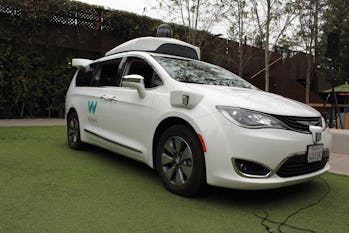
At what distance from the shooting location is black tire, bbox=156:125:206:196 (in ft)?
9.38

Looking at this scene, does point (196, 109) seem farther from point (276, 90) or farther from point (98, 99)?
point (276, 90)

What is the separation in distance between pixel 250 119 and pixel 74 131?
3.23 m

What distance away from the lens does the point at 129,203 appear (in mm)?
2832

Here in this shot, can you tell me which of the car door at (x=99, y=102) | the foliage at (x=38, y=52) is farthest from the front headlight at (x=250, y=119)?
the foliage at (x=38, y=52)

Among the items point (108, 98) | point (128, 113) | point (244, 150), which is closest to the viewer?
point (244, 150)

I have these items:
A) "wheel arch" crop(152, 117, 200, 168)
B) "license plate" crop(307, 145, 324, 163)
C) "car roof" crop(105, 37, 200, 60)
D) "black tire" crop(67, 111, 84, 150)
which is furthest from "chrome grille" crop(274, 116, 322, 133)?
"black tire" crop(67, 111, 84, 150)

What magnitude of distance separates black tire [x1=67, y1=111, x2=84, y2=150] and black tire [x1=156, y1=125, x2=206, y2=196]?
213 cm

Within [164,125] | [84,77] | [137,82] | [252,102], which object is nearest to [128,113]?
[137,82]

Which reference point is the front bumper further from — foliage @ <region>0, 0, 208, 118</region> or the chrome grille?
foliage @ <region>0, 0, 208, 118</region>

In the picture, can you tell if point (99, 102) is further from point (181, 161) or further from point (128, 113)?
point (181, 161)

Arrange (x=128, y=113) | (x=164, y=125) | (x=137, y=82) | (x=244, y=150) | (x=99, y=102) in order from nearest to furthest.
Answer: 1. (x=244, y=150)
2. (x=164, y=125)
3. (x=137, y=82)
4. (x=128, y=113)
5. (x=99, y=102)

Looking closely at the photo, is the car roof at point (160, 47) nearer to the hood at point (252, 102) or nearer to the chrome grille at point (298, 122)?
the hood at point (252, 102)

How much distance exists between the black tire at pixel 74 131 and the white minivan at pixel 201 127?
86cm

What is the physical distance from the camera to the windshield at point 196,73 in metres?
3.52
